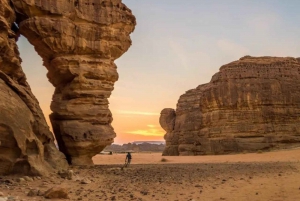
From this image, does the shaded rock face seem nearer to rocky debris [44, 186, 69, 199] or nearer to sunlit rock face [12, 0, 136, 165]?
sunlit rock face [12, 0, 136, 165]

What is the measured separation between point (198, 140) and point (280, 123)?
491 inches

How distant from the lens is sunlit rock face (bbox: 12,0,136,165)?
1806 centimetres

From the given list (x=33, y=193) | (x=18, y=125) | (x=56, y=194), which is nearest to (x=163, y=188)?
(x=56, y=194)

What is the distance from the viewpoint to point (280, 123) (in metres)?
43.7

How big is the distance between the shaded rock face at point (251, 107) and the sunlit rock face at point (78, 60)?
28.4 metres

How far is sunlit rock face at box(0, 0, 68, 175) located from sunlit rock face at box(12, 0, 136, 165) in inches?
76.2

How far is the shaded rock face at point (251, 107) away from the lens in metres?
43.1

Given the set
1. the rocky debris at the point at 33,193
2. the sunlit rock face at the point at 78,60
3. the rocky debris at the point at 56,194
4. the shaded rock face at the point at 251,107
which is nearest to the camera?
the rocky debris at the point at 56,194

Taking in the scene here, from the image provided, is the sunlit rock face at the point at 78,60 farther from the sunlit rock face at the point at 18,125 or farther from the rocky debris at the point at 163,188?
the rocky debris at the point at 163,188

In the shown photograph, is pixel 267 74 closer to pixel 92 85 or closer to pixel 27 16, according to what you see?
pixel 92 85

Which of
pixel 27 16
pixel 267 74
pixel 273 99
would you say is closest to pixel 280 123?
pixel 273 99

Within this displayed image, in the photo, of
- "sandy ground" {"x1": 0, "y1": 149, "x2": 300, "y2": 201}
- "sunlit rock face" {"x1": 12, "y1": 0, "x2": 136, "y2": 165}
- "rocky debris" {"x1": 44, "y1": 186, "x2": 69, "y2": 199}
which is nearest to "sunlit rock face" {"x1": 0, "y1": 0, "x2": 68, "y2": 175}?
"sandy ground" {"x1": 0, "y1": 149, "x2": 300, "y2": 201}

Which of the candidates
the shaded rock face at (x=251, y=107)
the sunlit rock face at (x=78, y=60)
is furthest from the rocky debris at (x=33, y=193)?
the shaded rock face at (x=251, y=107)

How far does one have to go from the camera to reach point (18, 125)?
41.4ft
